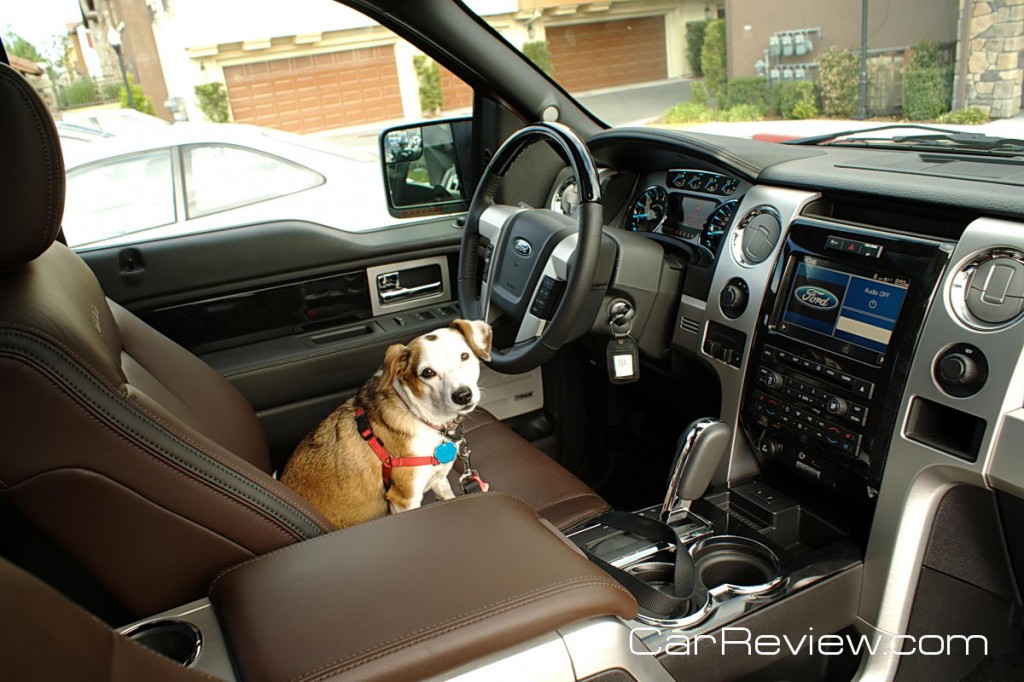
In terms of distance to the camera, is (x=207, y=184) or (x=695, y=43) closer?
(x=695, y=43)

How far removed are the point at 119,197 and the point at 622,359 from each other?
2040 mm

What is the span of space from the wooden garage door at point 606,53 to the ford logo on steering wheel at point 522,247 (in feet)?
2.93

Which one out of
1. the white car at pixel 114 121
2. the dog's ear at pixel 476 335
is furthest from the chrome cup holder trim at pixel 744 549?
the white car at pixel 114 121

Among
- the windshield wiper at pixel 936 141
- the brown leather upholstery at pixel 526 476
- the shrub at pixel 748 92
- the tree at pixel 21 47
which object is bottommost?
the brown leather upholstery at pixel 526 476

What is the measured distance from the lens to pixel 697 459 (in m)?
1.81

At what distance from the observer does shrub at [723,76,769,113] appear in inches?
88.4

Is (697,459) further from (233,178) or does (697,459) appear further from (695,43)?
(233,178)

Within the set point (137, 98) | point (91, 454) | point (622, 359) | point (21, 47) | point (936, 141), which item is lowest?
point (622, 359)

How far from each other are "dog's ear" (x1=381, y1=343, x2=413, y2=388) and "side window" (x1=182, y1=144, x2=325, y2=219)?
143 centimetres

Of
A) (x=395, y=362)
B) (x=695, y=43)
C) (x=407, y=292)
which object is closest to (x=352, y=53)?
(x=407, y=292)

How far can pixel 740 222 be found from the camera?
79.0 inches

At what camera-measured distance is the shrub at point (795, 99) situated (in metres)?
2.13

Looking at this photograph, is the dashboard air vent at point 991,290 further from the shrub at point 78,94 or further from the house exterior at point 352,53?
the shrub at point 78,94

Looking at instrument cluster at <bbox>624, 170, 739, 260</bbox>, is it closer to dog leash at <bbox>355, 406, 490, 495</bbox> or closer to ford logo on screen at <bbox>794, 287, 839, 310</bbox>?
ford logo on screen at <bbox>794, 287, 839, 310</bbox>
